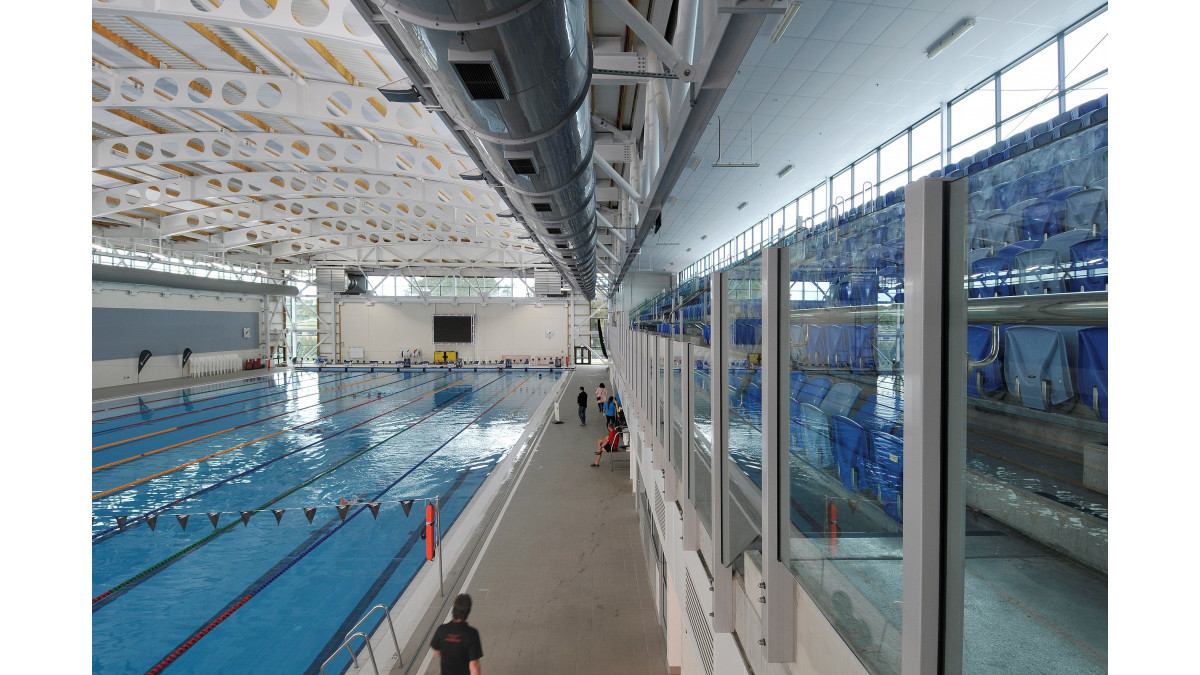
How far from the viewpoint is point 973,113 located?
9.38 m

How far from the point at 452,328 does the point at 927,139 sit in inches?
1323

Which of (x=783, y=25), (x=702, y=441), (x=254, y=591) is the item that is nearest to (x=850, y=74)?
(x=783, y=25)

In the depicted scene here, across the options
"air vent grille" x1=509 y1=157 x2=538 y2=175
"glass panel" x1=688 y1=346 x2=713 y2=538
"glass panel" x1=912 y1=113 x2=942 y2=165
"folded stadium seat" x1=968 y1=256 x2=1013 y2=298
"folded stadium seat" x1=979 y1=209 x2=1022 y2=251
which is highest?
"glass panel" x1=912 y1=113 x2=942 y2=165

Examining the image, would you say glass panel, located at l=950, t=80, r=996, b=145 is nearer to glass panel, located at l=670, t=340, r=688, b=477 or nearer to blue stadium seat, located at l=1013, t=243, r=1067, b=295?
glass panel, located at l=670, t=340, r=688, b=477

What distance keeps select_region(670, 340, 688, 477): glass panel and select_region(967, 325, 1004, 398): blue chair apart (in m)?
2.32

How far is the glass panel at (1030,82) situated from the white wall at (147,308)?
32.2m

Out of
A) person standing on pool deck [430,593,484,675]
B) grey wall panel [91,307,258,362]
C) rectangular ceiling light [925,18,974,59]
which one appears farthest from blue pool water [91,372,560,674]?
rectangular ceiling light [925,18,974,59]

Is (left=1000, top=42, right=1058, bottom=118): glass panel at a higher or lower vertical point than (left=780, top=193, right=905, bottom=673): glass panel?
higher

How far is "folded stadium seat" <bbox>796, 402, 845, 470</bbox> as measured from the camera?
147cm

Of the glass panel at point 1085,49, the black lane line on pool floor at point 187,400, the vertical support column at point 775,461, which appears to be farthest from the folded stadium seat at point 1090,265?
the black lane line on pool floor at point 187,400

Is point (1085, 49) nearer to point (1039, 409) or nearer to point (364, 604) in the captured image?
point (1039, 409)

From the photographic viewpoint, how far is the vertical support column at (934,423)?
85cm
